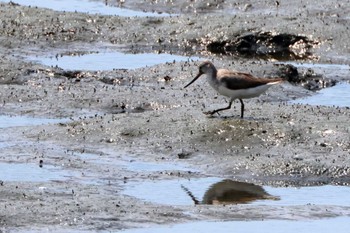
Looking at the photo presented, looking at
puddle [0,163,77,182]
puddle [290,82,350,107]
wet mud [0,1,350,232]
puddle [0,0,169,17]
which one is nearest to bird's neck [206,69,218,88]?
wet mud [0,1,350,232]

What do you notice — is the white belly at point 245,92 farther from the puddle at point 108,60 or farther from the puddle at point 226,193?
the puddle at point 108,60

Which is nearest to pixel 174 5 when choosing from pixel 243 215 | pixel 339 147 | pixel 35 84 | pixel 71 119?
pixel 35 84

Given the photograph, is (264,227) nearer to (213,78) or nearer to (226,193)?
(226,193)

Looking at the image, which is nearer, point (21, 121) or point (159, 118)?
point (159, 118)

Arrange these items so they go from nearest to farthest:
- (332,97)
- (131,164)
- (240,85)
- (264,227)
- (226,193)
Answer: (264,227) → (226,193) → (131,164) → (240,85) → (332,97)

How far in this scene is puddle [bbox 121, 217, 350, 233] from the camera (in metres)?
11.1

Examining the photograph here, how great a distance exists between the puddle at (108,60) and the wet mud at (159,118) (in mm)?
479

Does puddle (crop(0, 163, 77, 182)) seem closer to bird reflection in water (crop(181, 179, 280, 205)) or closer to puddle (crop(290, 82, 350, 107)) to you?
bird reflection in water (crop(181, 179, 280, 205))

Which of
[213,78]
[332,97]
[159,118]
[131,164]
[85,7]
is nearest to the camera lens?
[131,164]

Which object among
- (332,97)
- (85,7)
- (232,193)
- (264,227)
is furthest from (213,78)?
(85,7)

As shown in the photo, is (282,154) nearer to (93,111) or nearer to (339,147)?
(339,147)

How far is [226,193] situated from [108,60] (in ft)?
27.9

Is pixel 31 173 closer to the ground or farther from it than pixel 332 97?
closer to the ground

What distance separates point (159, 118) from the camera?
50.4 ft
